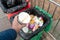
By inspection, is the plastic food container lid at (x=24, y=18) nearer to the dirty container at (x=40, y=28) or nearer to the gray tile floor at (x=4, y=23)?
the dirty container at (x=40, y=28)

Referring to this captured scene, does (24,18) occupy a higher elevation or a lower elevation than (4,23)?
higher

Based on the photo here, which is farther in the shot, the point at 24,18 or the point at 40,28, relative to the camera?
the point at 24,18

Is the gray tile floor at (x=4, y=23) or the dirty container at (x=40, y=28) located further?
the gray tile floor at (x=4, y=23)

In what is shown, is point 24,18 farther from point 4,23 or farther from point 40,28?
point 4,23

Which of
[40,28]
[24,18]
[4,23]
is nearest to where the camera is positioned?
[40,28]

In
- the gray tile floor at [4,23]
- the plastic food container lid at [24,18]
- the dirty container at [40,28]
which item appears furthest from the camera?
the gray tile floor at [4,23]

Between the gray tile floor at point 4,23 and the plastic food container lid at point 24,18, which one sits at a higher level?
the plastic food container lid at point 24,18

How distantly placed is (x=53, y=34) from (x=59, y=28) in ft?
0.51

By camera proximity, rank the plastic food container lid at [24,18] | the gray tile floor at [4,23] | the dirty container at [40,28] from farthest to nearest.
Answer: the gray tile floor at [4,23] < the plastic food container lid at [24,18] < the dirty container at [40,28]

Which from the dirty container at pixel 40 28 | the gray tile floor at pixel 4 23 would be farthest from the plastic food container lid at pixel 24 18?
the gray tile floor at pixel 4 23

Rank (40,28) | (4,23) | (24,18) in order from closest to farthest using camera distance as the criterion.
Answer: (40,28) → (24,18) → (4,23)

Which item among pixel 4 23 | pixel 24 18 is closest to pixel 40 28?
pixel 24 18

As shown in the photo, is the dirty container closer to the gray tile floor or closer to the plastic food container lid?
the plastic food container lid

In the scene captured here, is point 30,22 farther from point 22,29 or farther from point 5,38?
point 5,38
